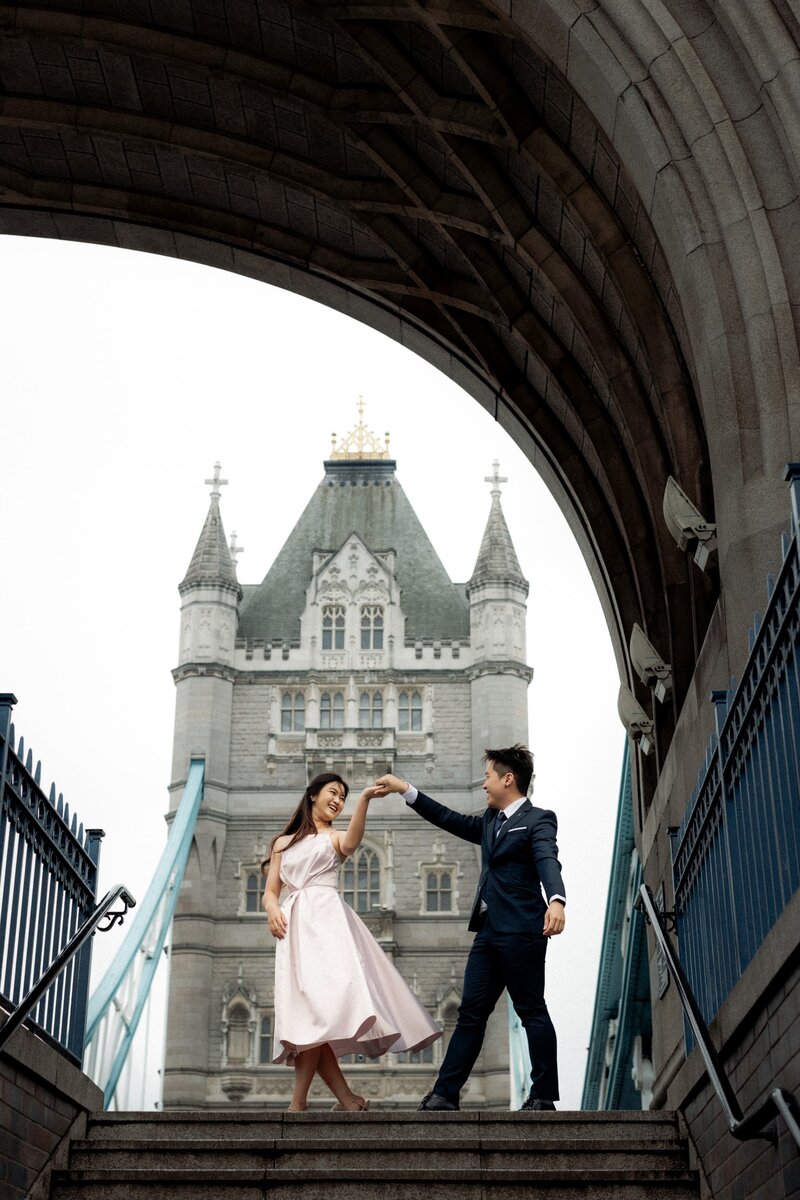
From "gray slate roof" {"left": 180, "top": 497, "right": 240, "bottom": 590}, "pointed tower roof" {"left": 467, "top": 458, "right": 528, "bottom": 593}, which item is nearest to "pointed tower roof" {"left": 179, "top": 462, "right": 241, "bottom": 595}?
"gray slate roof" {"left": 180, "top": 497, "right": 240, "bottom": 590}

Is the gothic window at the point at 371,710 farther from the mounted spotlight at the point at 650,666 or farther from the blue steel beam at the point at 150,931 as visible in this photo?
the mounted spotlight at the point at 650,666

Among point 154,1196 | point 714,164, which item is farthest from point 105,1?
point 154,1196

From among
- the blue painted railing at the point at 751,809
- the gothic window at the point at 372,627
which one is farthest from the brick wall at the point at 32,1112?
the gothic window at the point at 372,627

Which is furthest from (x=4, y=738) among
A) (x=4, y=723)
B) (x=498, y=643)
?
(x=498, y=643)

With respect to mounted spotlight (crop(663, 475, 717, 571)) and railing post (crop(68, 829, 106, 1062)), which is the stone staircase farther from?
mounted spotlight (crop(663, 475, 717, 571))

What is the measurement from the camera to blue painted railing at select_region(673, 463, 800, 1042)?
338cm

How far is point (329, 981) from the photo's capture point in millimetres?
5559

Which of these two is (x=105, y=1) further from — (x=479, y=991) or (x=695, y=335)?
(x=479, y=991)

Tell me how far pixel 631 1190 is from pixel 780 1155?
113 centimetres

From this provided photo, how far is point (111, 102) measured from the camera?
920cm

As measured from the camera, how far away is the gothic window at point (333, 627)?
187 ft

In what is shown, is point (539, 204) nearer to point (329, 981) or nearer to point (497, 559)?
point (329, 981)

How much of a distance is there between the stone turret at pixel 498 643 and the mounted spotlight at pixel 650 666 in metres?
45.5

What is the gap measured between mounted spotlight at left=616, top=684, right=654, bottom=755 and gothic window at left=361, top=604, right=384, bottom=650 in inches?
1911
